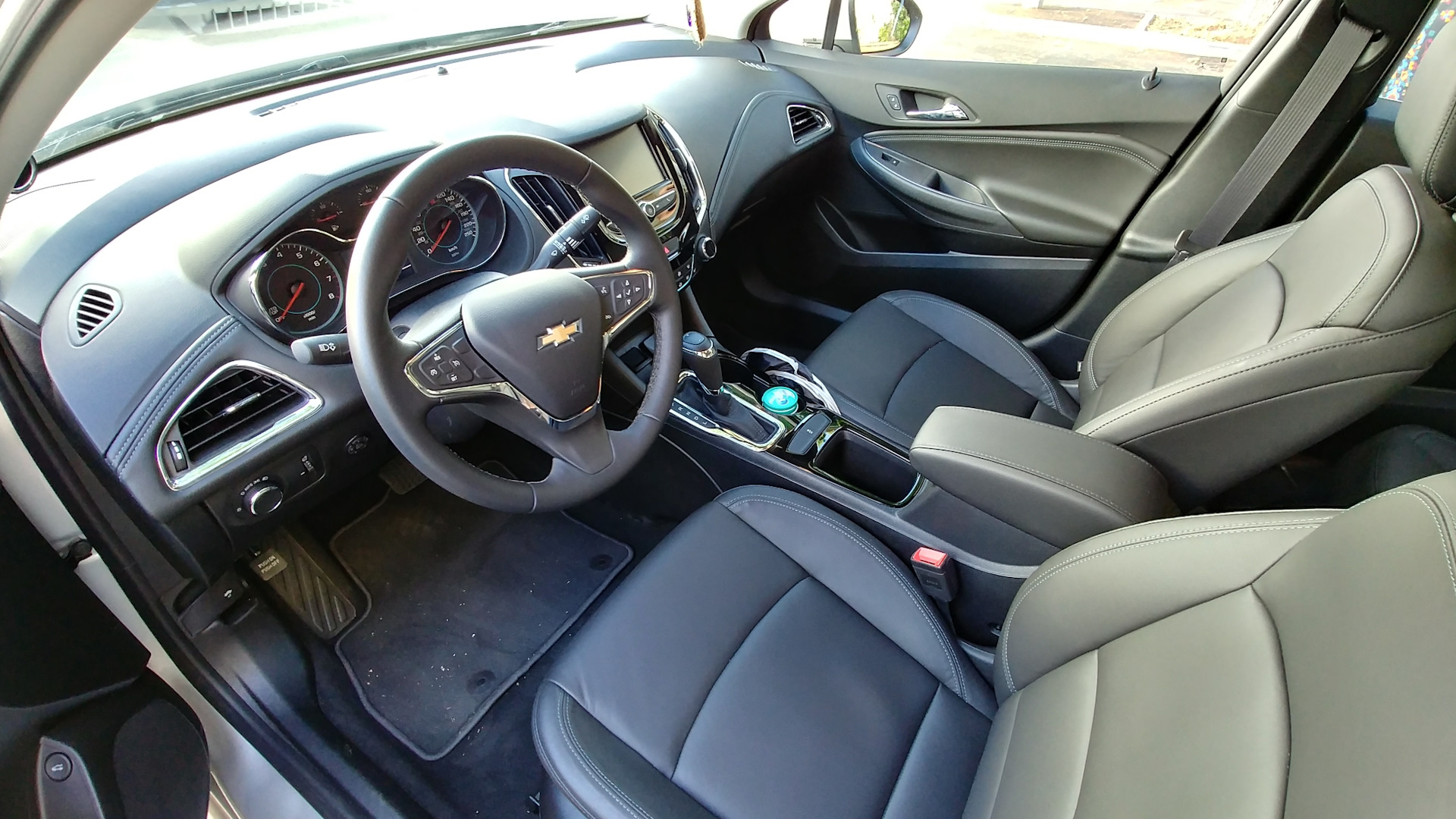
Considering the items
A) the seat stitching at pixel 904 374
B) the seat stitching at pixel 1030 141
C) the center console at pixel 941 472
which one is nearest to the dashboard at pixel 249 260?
the center console at pixel 941 472

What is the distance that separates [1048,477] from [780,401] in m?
0.57

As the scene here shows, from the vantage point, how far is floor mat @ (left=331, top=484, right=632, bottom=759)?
1558mm

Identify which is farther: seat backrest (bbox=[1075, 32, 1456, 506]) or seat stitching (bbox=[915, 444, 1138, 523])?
seat stitching (bbox=[915, 444, 1138, 523])

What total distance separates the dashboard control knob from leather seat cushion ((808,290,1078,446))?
3.33ft

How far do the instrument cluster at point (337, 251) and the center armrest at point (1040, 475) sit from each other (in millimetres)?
776

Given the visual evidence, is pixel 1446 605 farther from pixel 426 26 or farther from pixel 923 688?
pixel 426 26

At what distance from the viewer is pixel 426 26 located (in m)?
1.87

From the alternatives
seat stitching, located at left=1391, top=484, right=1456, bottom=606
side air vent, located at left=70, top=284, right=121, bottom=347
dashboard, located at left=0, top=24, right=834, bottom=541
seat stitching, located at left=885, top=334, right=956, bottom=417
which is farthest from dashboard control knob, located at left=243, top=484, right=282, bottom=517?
seat stitching, located at left=1391, top=484, right=1456, bottom=606

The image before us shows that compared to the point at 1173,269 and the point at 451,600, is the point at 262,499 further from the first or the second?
the point at 1173,269

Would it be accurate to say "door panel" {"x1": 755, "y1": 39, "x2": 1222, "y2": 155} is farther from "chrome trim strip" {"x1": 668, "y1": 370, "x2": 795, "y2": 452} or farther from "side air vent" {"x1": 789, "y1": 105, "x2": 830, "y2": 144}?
"chrome trim strip" {"x1": 668, "y1": 370, "x2": 795, "y2": 452}

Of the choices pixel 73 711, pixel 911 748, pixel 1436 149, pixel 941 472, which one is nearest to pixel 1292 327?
pixel 1436 149

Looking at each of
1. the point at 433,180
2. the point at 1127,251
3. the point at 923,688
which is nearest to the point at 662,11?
the point at 1127,251

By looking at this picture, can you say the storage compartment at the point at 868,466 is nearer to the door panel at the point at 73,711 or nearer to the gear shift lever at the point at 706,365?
the gear shift lever at the point at 706,365

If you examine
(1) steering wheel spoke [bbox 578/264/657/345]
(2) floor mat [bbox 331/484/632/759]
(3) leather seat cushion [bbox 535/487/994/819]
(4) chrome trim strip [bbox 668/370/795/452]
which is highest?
(1) steering wheel spoke [bbox 578/264/657/345]
